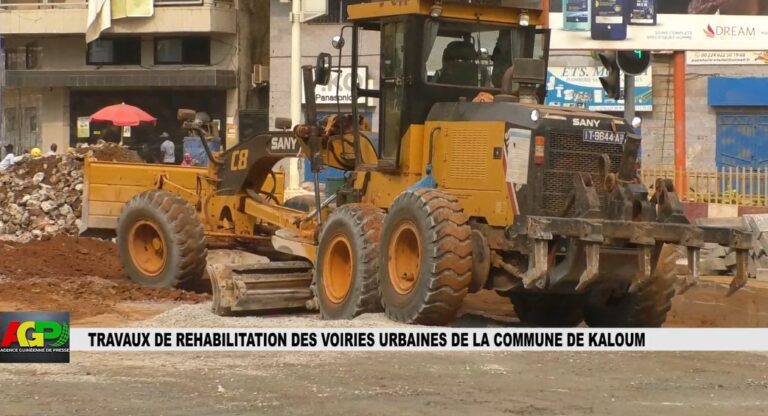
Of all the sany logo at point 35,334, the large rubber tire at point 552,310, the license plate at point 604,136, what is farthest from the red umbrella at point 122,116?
the sany logo at point 35,334

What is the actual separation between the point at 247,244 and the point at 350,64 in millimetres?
3412

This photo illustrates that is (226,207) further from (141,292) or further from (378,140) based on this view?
(378,140)

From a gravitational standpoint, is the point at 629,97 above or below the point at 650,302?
above

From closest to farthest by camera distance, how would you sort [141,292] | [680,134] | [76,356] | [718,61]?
1. [76,356]
2. [141,292]
3. [680,134]
4. [718,61]

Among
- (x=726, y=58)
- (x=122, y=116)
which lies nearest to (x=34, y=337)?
(x=122, y=116)

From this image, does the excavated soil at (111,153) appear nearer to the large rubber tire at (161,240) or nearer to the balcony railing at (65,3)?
the large rubber tire at (161,240)

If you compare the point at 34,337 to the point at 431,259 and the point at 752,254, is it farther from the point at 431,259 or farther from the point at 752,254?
the point at 752,254

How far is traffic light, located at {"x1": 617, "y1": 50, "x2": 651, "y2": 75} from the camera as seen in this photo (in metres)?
18.1

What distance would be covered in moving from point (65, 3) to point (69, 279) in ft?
91.2

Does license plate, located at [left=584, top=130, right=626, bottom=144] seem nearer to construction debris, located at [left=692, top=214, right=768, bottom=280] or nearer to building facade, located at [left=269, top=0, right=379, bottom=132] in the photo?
construction debris, located at [left=692, top=214, right=768, bottom=280]

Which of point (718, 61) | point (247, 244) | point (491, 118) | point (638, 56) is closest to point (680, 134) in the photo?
point (718, 61)

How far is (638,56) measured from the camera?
1842 centimetres

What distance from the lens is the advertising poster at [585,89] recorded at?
36000mm

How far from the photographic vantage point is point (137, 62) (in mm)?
43938
